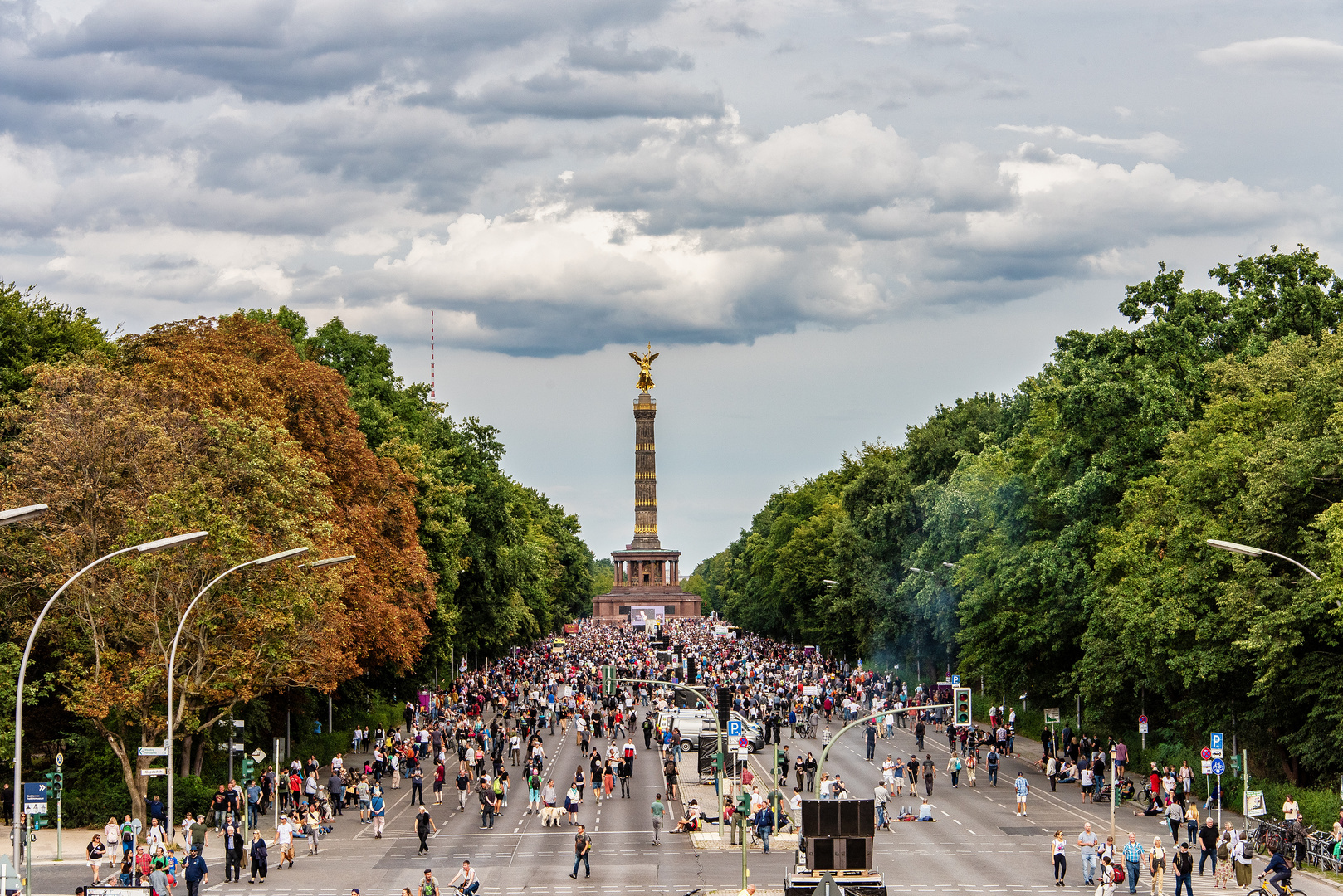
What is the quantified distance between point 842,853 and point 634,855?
33.0 ft

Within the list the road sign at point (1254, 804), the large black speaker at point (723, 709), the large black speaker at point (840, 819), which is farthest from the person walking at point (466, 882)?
the road sign at point (1254, 804)

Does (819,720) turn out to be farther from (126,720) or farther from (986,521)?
(126,720)

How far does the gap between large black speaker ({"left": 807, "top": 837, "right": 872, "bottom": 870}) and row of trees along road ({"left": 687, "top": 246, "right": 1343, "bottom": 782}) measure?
12.9m

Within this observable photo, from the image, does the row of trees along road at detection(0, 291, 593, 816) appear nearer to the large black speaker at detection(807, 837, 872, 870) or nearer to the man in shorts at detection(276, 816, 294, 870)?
the man in shorts at detection(276, 816, 294, 870)

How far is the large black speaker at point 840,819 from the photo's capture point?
30.6 meters

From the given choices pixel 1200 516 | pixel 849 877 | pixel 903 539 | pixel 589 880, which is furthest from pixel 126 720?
pixel 903 539

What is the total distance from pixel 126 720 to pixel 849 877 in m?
21.8

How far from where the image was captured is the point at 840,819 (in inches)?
1204

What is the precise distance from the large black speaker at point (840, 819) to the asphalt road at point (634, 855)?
360 cm

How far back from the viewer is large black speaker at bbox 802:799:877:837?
30594 millimetres

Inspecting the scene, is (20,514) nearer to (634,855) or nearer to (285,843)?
(285,843)

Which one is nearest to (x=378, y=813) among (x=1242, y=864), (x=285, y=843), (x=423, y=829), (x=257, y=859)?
(x=423, y=829)

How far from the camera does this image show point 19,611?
141 feet

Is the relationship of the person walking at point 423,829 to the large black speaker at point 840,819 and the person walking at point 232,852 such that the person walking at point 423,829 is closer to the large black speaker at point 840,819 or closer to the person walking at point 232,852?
the person walking at point 232,852
